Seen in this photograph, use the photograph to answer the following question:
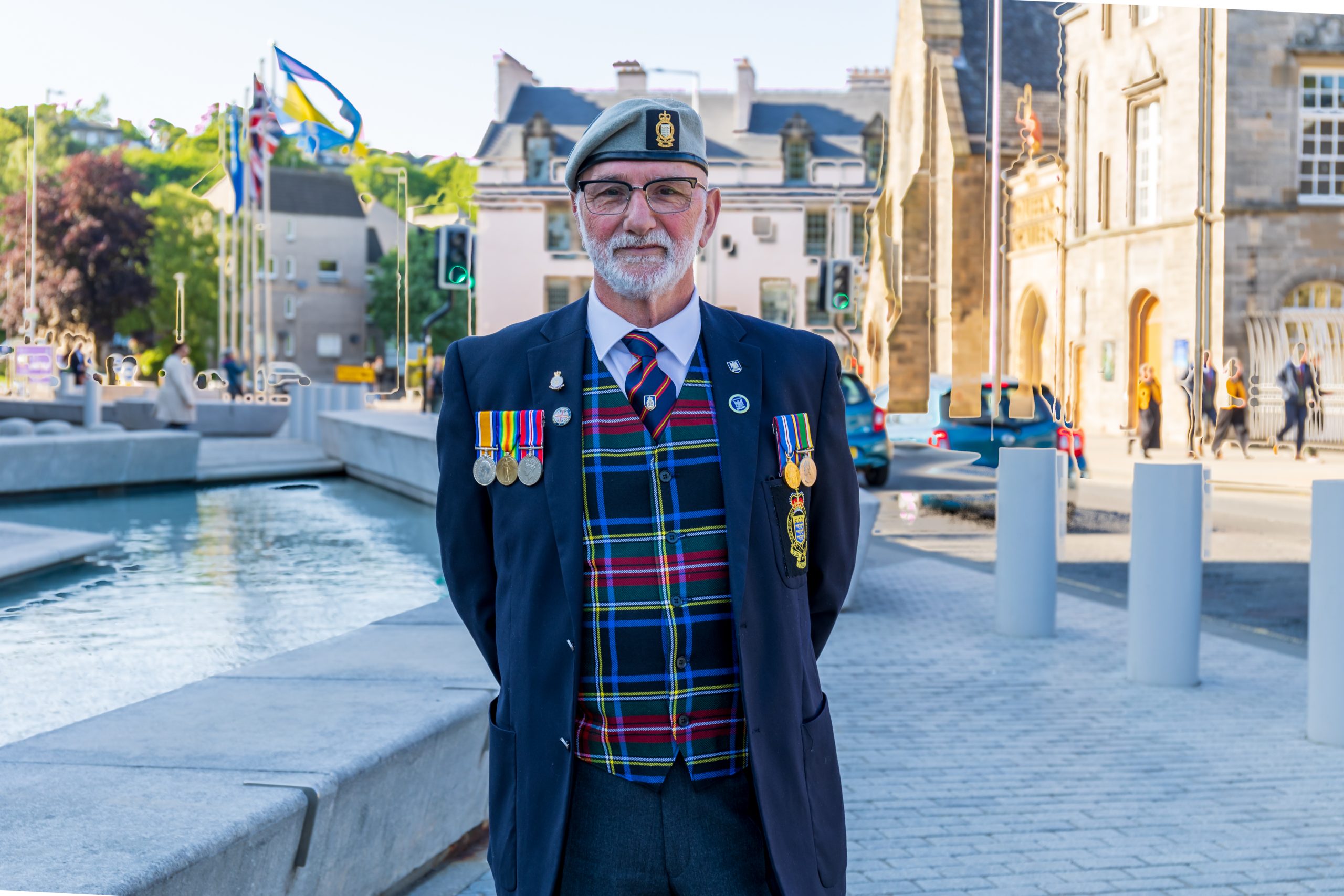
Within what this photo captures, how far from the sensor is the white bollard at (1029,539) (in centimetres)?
809

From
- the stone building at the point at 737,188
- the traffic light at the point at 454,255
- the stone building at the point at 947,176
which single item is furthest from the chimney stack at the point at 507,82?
the traffic light at the point at 454,255

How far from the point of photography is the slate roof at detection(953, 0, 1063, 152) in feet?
149

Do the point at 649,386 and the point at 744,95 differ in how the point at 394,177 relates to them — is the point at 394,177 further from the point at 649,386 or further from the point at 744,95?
the point at 649,386

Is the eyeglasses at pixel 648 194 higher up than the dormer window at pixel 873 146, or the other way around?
the dormer window at pixel 873 146

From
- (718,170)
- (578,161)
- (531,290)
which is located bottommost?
(578,161)

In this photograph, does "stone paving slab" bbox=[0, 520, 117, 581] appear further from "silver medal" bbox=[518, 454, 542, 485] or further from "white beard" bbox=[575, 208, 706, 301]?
"white beard" bbox=[575, 208, 706, 301]

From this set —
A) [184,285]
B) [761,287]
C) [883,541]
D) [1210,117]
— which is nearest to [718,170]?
[761,287]

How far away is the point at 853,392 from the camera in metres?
20.0

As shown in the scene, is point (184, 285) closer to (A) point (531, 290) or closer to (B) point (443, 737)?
→ (A) point (531, 290)

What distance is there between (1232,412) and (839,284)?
25.7ft

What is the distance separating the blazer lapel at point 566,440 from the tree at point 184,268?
212 ft

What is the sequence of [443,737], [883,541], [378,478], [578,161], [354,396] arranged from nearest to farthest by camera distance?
[578,161]
[443,737]
[883,541]
[378,478]
[354,396]

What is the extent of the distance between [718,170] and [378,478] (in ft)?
157

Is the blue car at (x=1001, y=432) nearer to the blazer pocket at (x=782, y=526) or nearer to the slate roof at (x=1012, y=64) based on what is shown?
the blazer pocket at (x=782, y=526)
